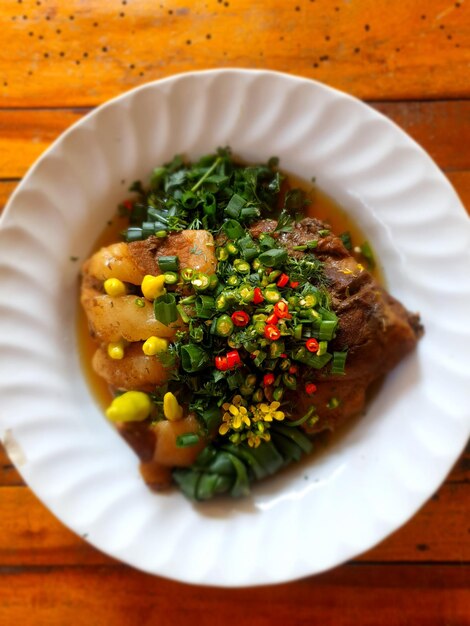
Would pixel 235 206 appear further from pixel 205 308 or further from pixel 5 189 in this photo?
pixel 5 189

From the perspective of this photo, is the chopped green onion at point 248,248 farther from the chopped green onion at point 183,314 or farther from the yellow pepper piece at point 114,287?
the yellow pepper piece at point 114,287

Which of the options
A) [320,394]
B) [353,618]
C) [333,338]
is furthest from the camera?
[353,618]

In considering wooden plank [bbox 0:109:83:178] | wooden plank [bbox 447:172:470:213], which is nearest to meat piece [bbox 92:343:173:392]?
wooden plank [bbox 0:109:83:178]

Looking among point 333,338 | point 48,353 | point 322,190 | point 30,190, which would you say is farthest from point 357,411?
point 30,190

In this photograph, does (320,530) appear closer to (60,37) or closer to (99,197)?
(99,197)

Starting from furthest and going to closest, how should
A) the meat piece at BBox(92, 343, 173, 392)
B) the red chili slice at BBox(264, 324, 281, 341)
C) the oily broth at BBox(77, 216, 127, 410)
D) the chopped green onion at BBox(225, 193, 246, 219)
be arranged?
the oily broth at BBox(77, 216, 127, 410), the chopped green onion at BBox(225, 193, 246, 219), the meat piece at BBox(92, 343, 173, 392), the red chili slice at BBox(264, 324, 281, 341)

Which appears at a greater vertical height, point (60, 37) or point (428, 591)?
point (60, 37)

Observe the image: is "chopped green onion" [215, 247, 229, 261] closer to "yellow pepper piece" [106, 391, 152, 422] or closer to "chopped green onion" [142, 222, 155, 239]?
"chopped green onion" [142, 222, 155, 239]
